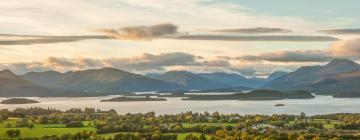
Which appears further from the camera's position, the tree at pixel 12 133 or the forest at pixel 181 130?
the tree at pixel 12 133

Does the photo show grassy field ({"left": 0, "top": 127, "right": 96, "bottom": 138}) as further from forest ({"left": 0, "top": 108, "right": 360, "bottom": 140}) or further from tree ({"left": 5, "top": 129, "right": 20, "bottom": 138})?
tree ({"left": 5, "top": 129, "right": 20, "bottom": 138})

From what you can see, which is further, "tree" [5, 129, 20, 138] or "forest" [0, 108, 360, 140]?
"tree" [5, 129, 20, 138]

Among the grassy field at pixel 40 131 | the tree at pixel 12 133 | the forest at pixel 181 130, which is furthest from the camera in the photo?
the grassy field at pixel 40 131

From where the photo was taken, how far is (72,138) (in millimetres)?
106062

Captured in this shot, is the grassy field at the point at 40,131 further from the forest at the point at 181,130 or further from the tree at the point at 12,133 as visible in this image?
the tree at the point at 12,133

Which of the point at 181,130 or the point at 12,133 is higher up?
the point at 12,133

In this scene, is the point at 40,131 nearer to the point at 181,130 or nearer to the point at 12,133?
the point at 12,133

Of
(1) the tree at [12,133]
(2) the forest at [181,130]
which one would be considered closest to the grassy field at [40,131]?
(2) the forest at [181,130]

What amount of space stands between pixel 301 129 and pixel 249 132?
2137 centimetres

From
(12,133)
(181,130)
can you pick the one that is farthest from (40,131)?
(181,130)

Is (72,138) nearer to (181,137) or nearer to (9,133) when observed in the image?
(9,133)

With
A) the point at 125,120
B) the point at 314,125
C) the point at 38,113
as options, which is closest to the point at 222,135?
the point at 314,125

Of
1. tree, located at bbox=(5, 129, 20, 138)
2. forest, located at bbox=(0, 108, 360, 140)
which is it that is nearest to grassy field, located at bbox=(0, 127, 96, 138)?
forest, located at bbox=(0, 108, 360, 140)

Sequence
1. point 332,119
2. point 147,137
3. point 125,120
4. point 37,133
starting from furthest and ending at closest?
point 332,119 < point 125,120 < point 37,133 < point 147,137
